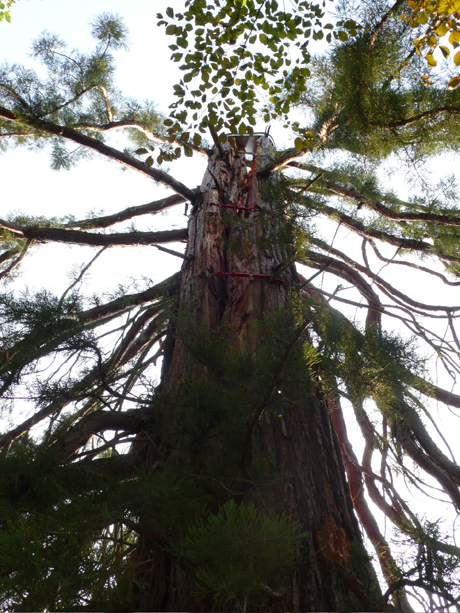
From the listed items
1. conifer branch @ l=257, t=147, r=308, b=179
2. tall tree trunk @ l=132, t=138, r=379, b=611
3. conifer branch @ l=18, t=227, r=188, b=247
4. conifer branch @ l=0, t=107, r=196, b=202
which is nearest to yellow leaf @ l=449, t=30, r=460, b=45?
tall tree trunk @ l=132, t=138, r=379, b=611

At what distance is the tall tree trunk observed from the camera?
129 cm

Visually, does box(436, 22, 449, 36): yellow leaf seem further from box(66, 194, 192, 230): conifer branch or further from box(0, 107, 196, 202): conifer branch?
box(66, 194, 192, 230): conifer branch

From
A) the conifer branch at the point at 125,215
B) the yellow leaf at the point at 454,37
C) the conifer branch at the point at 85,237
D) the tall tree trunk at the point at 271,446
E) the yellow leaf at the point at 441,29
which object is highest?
the conifer branch at the point at 125,215

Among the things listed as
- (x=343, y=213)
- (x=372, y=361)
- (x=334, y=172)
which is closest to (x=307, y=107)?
(x=334, y=172)

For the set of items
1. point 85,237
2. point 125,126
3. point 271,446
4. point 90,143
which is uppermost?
point 125,126

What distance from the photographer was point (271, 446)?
1647 millimetres

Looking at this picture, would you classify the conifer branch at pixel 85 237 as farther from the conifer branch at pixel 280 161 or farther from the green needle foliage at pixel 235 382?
the conifer branch at pixel 280 161

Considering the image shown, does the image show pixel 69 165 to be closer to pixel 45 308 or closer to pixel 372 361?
pixel 45 308

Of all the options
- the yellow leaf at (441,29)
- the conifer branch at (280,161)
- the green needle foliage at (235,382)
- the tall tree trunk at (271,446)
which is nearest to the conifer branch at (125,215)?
the green needle foliage at (235,382)

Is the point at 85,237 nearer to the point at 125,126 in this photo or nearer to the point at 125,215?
the point at 125,215

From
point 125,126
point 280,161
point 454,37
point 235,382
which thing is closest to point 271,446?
point 235,382

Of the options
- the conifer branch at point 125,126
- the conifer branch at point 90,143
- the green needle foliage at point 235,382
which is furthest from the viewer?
the conifer branch at point 125,126

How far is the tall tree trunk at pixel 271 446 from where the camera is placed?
1287mm

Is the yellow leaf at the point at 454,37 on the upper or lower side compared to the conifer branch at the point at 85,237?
upper
